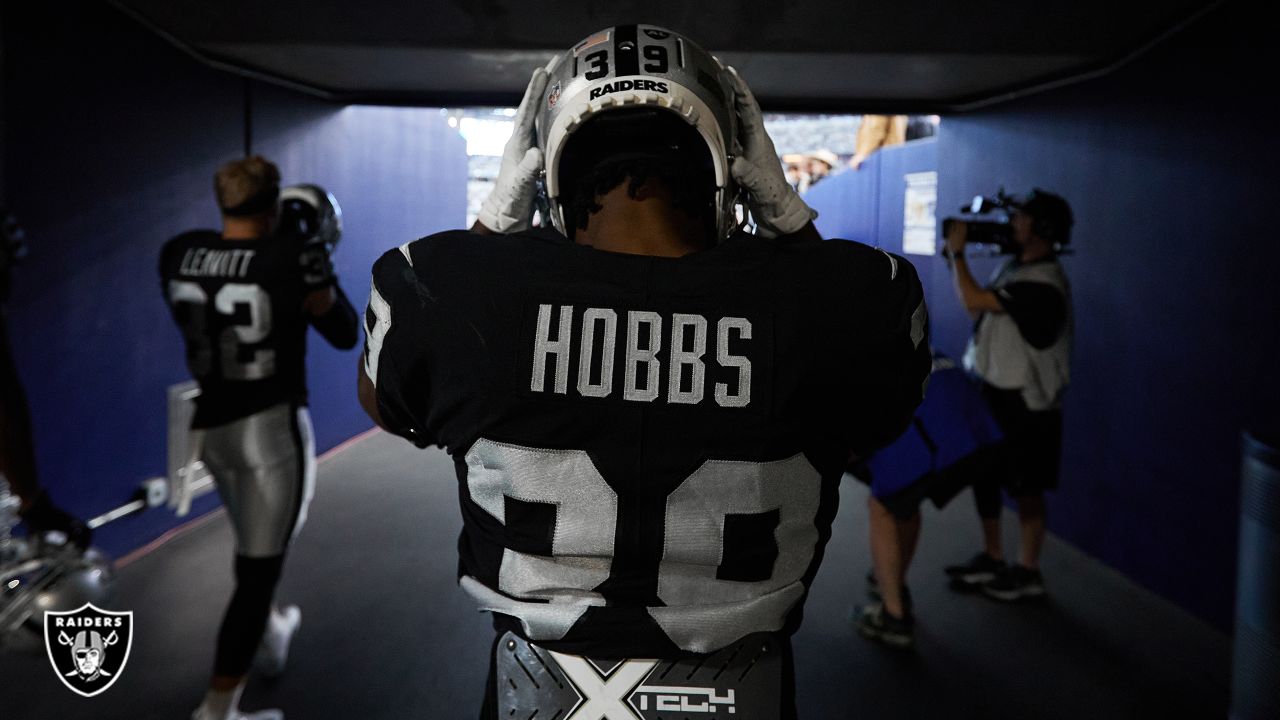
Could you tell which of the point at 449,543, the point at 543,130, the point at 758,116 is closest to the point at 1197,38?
the point at 758,116

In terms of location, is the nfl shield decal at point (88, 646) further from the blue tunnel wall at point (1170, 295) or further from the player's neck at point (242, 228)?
the blue tunnel wall at point (1170, 295)

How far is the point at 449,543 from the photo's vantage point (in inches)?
161

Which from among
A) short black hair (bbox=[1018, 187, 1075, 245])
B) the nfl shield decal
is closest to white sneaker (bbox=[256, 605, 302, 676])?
the nfl shield decal

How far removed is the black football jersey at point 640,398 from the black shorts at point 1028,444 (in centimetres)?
280

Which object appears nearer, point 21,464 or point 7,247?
point 21,464

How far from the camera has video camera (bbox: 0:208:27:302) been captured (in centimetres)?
192

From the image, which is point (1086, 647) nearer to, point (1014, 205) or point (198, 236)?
point (1014, 205)

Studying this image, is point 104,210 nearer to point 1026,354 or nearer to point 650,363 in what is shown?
point 650,363

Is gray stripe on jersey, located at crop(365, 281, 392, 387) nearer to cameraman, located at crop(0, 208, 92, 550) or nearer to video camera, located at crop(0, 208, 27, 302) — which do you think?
cameraman, located at crop(0, 208, 92, 550)

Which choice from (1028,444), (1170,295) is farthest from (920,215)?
(1028,444)

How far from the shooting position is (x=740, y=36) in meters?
3.85

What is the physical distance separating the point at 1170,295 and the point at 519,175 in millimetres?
3339

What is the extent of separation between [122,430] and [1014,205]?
155 inches

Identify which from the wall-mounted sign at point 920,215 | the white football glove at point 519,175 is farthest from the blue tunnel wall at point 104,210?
the wall-mounted sign at point 920,215
